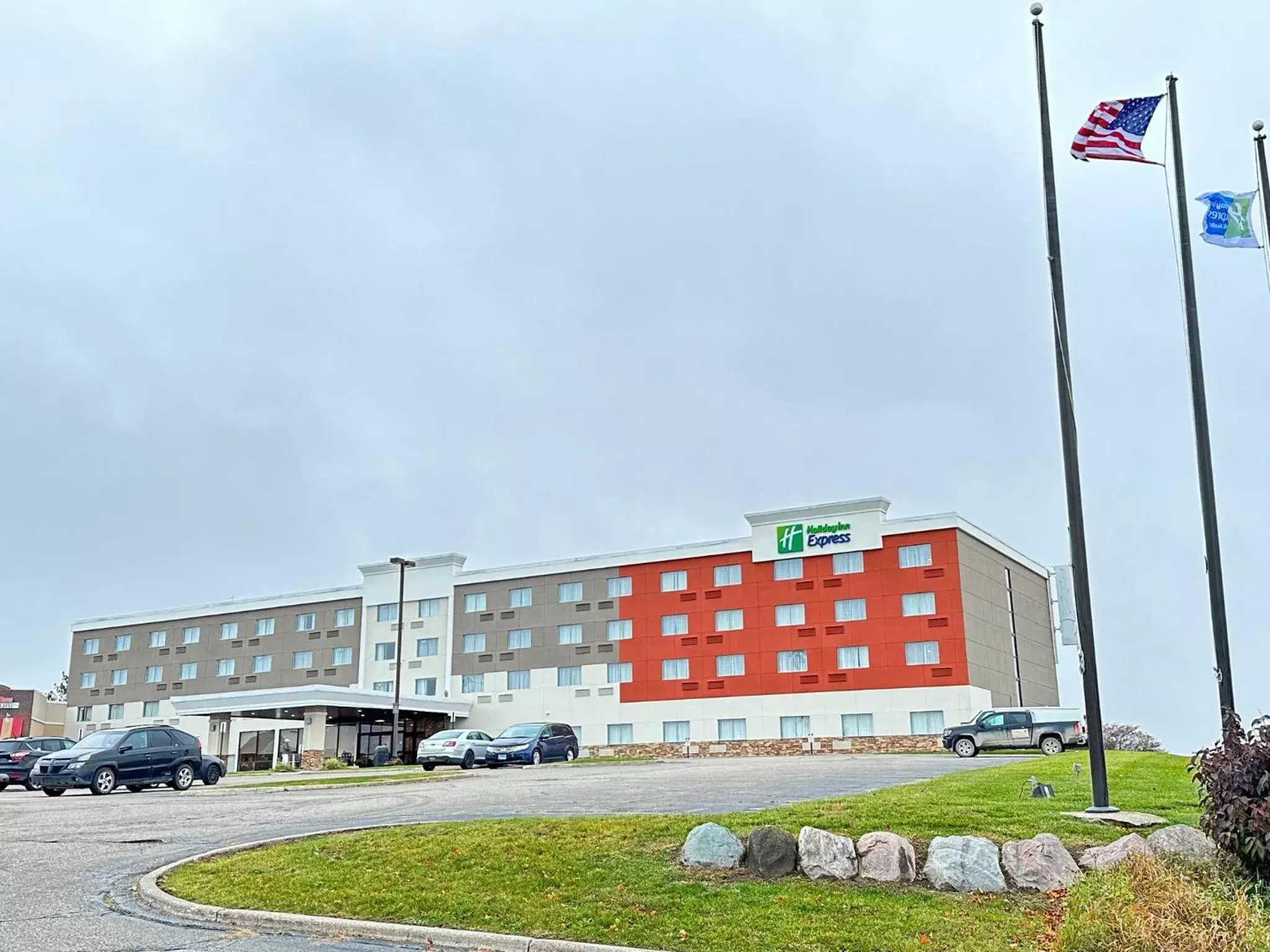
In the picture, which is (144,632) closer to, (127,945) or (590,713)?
(590,713)

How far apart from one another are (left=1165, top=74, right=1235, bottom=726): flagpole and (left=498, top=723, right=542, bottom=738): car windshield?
31.5 metres

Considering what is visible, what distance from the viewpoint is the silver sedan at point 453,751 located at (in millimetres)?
42375

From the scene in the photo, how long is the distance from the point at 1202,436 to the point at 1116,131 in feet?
15.2

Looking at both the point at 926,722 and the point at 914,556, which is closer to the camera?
the point at 926,722

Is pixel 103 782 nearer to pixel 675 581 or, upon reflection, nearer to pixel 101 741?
pixel 101 741

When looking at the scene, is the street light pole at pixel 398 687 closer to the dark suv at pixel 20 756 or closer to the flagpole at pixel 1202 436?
the dark suv at pixel 20 756

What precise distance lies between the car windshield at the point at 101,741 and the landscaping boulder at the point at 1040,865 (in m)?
23.3

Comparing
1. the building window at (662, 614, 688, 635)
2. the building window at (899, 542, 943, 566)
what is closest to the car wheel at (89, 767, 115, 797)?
the building window at (662, 614, 688, 635)

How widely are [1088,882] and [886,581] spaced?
48.8 meters

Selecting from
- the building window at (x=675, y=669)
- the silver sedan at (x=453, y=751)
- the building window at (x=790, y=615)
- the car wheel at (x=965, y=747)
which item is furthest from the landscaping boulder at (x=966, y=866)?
the building window at (x=675, y=669)

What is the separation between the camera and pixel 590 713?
64875mm

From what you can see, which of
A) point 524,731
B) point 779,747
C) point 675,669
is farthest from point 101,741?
point 675,669

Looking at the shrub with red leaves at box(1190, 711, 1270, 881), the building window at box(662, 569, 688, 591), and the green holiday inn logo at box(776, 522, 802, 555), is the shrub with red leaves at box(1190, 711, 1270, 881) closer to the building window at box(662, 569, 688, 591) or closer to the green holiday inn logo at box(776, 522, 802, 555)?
the green holiday inn logo at box(776, 522, 802, 555)

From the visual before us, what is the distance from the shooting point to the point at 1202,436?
17.1 m
